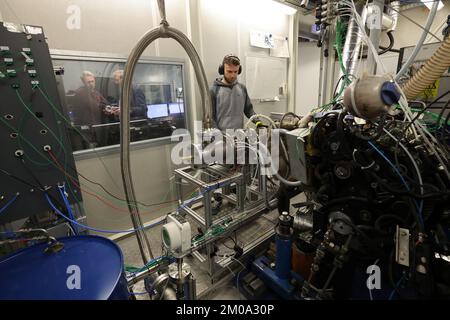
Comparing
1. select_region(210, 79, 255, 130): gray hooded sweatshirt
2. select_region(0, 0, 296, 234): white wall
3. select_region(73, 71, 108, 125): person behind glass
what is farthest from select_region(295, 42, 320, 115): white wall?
select_region(73, 71, 108, 125): person behind glass

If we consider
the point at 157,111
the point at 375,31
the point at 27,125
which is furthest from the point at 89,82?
the point at 375,31

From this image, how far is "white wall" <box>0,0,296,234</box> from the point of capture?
1.63 meters

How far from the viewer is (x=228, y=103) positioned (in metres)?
2.47

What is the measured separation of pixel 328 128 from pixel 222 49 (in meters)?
2.00

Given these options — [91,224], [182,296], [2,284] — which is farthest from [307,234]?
[91,224]

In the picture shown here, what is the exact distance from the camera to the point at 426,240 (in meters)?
0.82

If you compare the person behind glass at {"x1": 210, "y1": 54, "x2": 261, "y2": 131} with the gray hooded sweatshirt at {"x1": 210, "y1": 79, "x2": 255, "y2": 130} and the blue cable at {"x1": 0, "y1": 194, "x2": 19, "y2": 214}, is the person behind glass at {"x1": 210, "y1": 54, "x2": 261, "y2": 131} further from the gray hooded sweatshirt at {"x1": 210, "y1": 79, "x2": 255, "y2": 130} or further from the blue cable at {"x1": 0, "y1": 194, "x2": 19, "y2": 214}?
the blue cable at {"x1": 0, "y1": 194, "x2": 19, "y2": 214}

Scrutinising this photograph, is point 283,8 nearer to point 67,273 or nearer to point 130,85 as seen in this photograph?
point 130,85

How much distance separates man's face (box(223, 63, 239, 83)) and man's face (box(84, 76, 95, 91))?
122 cm

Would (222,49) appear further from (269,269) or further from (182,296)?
(182,296)

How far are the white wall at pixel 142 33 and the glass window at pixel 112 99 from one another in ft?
0.40

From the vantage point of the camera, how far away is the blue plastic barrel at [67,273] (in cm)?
71

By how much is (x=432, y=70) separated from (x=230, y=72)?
5.21ft

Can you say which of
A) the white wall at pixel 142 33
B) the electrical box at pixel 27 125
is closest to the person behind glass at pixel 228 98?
the white wall at pixel 142 33
